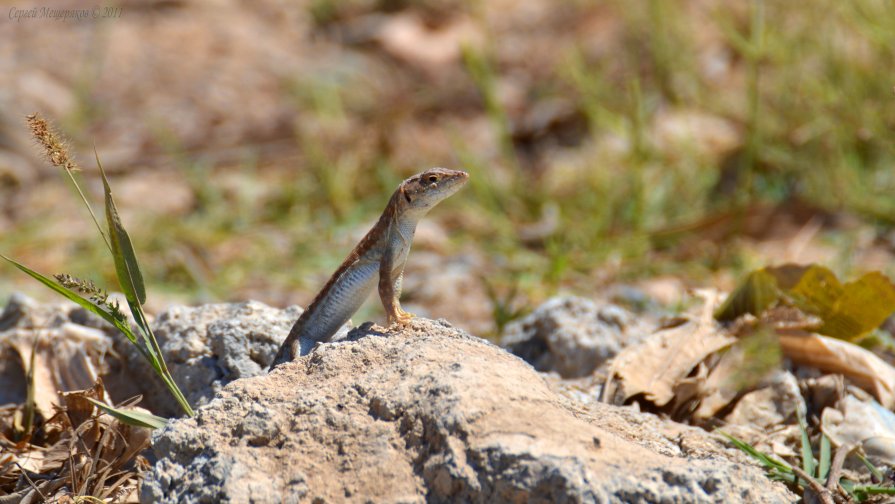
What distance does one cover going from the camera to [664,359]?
322 centimetres

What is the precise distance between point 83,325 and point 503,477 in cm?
216

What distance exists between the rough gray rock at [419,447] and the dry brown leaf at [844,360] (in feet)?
3.88

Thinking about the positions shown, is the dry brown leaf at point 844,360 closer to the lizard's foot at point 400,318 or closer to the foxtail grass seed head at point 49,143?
the lizard's foot at point 400,318

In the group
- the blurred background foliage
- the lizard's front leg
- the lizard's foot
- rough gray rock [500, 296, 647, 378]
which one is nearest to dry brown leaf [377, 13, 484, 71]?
the blurred background foliage

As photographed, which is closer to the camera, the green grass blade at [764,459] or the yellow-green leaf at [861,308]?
the green grass blade at [764,459]

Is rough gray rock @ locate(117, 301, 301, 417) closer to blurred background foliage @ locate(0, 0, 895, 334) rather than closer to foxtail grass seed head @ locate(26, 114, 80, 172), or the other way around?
foxtail grass seed head @ locate(26, 114, 80, 172)

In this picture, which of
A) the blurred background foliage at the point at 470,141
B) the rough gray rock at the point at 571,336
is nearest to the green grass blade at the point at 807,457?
the rough gray rock at the point at 571,336

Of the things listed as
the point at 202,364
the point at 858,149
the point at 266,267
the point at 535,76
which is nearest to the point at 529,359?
the point at 202,364

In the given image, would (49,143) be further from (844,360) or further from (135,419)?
(844,360)

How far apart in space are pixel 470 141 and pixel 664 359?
583 centimetres

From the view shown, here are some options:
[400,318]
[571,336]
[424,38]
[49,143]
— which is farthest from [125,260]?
[424,38]

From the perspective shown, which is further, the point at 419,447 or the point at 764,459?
the point at 764,459

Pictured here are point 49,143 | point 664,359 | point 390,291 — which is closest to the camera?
point 49,143

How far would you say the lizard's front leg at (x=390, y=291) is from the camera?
2.81m
